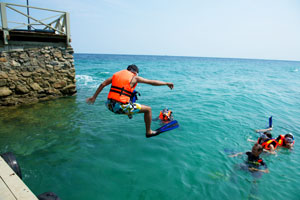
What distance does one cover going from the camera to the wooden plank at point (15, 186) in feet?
9.44

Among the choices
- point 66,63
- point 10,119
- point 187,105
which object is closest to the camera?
point 10,119

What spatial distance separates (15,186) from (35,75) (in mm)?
9778

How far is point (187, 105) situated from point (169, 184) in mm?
8488

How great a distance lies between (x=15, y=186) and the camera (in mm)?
3078

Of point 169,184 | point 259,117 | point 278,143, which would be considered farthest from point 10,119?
point 259,117

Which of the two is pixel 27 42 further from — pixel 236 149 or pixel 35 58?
pixel 236 149

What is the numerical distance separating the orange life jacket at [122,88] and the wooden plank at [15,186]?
111 inches

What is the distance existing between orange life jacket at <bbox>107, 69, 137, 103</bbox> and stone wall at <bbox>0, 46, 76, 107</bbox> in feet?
26.8

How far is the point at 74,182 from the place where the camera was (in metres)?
→ 5.29

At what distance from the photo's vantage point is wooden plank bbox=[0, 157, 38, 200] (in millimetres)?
2879

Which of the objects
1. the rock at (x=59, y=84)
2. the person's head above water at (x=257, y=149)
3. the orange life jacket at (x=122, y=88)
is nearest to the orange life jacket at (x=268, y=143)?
the person's head above water at (x=257, y=149)

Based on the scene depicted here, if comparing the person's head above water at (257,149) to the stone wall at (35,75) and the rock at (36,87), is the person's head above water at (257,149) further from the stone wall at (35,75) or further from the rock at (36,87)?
the rock at (36,87)

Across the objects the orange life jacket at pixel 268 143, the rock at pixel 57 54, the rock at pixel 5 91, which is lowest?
the orange life jacket at pixel 268 143

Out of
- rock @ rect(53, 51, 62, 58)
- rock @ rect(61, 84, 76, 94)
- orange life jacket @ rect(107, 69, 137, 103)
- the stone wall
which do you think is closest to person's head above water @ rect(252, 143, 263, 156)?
orange life jacket @ rect(107, 69, 137, 103)
